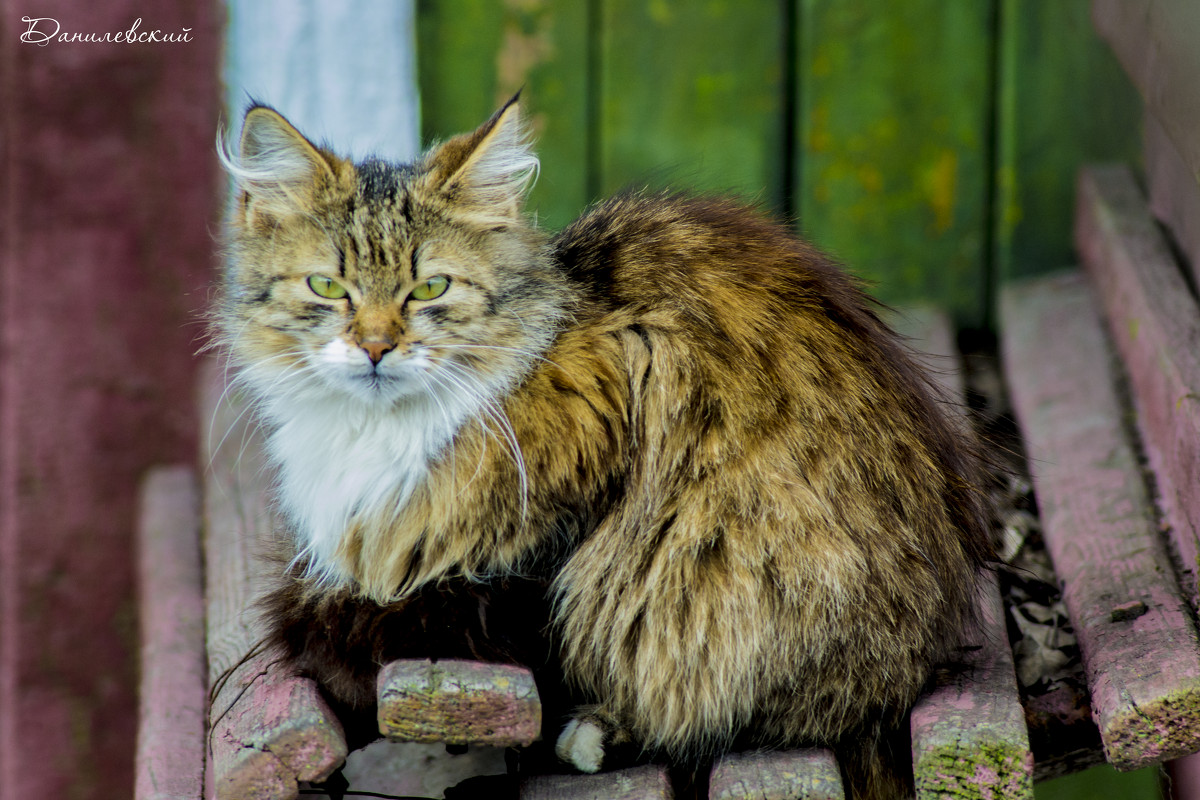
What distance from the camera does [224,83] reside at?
9.85 ft

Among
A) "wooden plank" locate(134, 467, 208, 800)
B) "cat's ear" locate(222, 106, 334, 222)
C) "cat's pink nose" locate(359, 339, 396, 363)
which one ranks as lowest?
"wooden plank" locate(134, 467, 208, 800)

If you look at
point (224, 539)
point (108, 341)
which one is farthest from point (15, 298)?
point (224, 539)

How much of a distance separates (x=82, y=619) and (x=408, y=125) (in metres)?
1.62

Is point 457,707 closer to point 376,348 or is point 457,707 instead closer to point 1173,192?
point 376,348

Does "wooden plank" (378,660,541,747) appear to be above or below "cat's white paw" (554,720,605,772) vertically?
above

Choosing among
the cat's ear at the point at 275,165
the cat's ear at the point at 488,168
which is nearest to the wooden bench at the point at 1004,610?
the cat's ear at the point at 275,165

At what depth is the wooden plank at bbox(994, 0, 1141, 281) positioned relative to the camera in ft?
9.47

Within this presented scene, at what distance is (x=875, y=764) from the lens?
1673 mm

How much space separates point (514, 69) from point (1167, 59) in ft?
5.42

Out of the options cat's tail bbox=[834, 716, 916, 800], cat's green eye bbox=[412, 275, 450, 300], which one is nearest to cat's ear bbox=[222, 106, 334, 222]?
cat's green eye bbox=[412, 275, 450, 300]

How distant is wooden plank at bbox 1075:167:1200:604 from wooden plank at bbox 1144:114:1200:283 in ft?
0.12

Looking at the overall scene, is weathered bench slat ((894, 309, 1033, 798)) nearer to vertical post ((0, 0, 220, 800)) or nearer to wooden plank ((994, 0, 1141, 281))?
wooden plank ((994, 0, 1141, 281))

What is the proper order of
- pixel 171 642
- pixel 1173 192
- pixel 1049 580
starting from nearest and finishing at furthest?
→ 1. pixel 1049 580
2. pixel 171 642
3. pixel 1173 192

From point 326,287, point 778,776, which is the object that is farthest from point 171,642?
point 778,776
